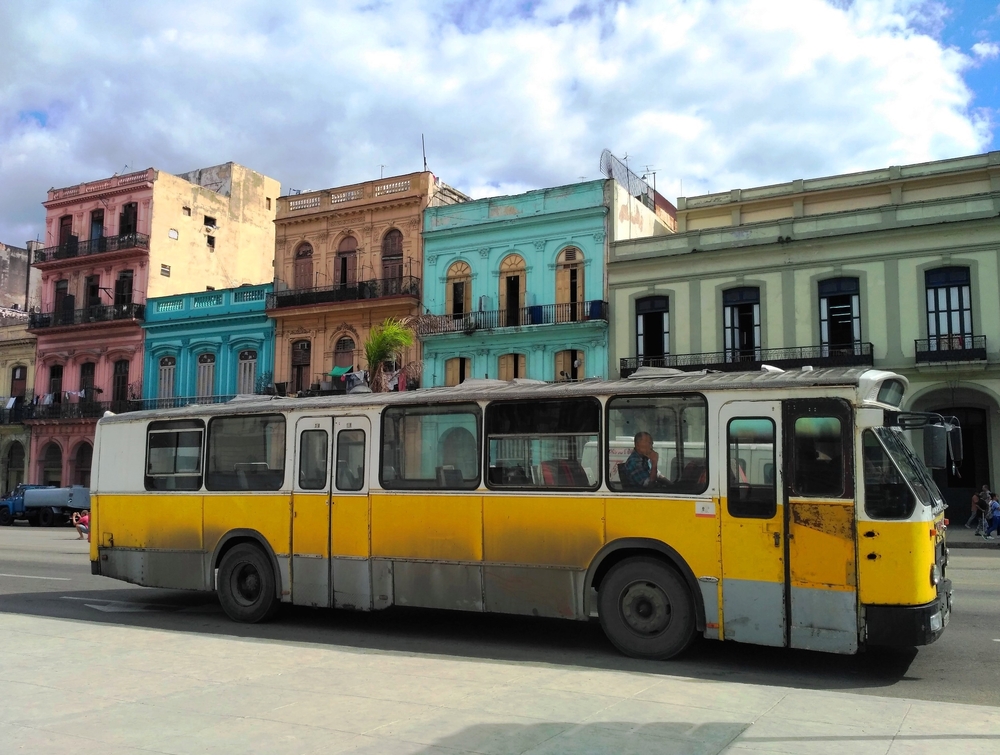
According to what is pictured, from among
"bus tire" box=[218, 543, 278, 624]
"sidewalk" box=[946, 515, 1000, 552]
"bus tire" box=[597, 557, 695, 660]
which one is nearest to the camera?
"bus tire" box=[597, 557, 695, 660]

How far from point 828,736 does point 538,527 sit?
4.10 m

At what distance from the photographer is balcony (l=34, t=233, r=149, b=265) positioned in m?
43.7

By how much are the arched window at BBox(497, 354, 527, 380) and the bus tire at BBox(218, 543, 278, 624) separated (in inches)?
863

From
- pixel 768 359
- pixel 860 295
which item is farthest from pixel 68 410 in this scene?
pixel 860 295

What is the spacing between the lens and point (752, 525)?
8.40m

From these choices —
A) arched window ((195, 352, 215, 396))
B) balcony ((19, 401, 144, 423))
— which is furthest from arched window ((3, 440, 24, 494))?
arched window ((195, 352, 215, 396))

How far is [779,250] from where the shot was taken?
2945cm

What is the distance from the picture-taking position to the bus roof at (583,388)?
8414 mm

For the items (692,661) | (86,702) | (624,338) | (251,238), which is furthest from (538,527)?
(251,238)

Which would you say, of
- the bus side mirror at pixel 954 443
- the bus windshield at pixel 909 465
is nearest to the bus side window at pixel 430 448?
the bus windshield at pixel 909 465

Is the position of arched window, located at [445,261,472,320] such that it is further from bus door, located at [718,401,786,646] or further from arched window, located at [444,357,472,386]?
bus door, located at [718,401,786,646]

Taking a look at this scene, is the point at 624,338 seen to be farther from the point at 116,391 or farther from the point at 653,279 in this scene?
the point at 116,391

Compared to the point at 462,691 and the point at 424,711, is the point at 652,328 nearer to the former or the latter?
the point at 462,691

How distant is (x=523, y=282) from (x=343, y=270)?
29.1 feet
